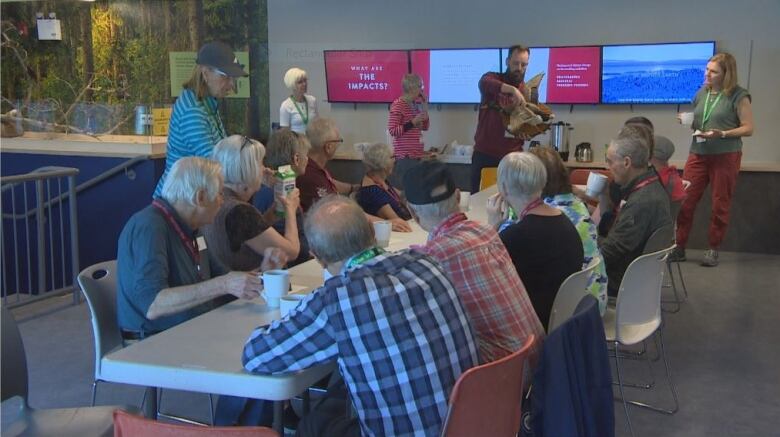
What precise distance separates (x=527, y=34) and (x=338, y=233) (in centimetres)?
633

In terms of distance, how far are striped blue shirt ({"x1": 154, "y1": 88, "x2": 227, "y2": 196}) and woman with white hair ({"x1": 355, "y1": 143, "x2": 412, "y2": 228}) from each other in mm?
814

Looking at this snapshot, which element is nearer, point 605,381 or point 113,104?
point 605,381

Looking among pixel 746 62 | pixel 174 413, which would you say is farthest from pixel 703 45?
pixel 174 413

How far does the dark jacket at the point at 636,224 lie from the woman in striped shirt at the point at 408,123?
3.11 metres

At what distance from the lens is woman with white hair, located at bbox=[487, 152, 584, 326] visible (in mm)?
2713

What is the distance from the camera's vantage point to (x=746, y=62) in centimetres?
708

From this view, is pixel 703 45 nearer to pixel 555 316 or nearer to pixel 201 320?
pixel 555 316

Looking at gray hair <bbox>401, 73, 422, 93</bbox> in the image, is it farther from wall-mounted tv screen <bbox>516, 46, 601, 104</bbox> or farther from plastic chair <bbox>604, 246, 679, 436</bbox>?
plastic chair <bbox>604, 246, 679, 436</bbox>

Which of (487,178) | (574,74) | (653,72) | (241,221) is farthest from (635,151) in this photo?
(574,74)

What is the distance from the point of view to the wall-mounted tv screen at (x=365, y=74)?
823 cm

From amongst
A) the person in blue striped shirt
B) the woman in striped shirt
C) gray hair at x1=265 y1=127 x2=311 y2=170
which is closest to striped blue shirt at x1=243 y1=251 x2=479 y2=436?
gray hair at x1=265 y1=127 x2=311 y2=170

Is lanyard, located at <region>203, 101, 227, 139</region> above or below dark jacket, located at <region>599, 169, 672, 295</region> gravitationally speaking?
above

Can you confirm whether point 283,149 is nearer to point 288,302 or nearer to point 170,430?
point 288,302

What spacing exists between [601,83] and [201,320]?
19.8 feet
